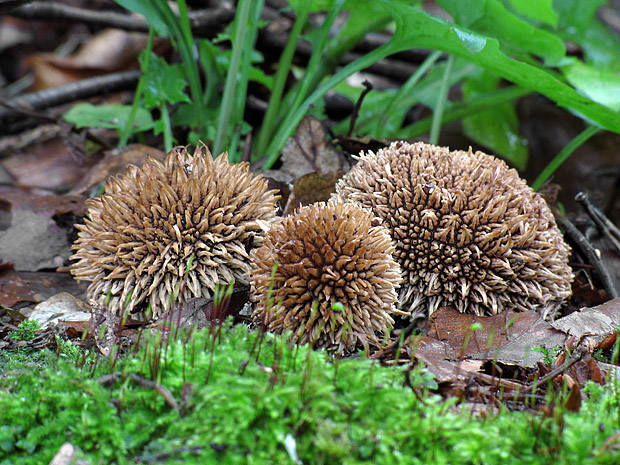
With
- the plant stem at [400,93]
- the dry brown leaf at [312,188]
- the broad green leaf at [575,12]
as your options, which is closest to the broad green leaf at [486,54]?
the plant stem at [400,93]

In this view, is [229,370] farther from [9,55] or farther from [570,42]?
[9,55]

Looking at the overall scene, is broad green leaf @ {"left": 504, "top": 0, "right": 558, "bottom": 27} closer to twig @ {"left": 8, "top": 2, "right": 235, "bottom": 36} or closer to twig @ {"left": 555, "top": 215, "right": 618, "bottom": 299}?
twig @ {"left": 555, "top": 215, "right": 618, "bottom": 299}

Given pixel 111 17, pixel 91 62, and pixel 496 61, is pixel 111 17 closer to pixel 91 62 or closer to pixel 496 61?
pixel 91 62

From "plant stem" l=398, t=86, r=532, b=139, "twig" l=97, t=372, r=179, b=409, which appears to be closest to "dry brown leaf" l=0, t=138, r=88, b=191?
"plant stem" l=398, t=86, r=532, b=139

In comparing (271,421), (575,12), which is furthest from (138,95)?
(575,12)

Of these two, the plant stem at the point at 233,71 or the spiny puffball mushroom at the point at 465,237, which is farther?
the plant stem at the point at 233,71

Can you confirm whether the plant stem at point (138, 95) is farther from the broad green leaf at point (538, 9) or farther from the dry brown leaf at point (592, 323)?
the dry brown leaf at point (592, 323)
